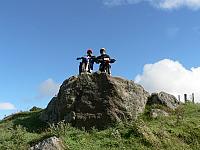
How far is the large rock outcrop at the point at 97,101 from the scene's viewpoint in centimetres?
2188

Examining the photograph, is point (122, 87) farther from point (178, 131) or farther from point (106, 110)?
point (178, 131)

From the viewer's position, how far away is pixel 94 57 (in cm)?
2489

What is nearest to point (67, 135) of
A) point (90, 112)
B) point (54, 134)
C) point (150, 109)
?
point (54, 134)

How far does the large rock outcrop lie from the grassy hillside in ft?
2.89

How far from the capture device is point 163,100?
24.7 meters

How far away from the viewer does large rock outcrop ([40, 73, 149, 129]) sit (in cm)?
2188

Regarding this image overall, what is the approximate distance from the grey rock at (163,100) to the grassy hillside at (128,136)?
199cm

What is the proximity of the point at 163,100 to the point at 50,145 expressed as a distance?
29.7 ft

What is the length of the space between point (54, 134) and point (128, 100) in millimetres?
5363

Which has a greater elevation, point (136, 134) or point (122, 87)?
point (122, 87)

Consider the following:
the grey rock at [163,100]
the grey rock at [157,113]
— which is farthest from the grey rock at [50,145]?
the grey rock at [163,100]

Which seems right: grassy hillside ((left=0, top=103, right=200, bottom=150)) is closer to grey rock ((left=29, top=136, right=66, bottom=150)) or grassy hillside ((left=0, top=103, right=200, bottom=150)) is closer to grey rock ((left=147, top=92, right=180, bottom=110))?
grey rock ((left=29, top=136, right=66, bottom=150))

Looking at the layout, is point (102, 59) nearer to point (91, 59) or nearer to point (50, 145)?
point (91, 59)

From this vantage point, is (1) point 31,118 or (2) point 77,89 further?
(1) point 31,118
